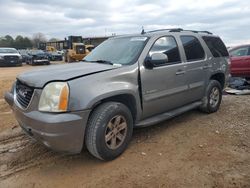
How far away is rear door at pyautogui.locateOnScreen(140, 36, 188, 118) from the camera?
431cm

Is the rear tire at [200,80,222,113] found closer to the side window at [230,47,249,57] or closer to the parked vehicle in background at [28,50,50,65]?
the side window at [230,47,249,57]

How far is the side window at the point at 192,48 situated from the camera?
5.29 meters

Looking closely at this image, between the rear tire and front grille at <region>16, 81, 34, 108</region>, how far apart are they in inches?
145

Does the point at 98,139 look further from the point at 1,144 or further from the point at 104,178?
the point at 1,144

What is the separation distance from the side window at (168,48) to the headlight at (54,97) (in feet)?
5.84

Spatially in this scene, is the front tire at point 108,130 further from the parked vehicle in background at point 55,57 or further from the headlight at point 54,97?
the parked vehicle in background at point 55,57

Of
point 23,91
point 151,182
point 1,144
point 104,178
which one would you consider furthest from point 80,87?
point 1,144

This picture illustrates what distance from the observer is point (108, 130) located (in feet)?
12.3

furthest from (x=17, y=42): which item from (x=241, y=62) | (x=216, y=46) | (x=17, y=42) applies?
(x=216, y=46)

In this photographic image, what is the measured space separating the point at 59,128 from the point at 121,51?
192 centimetres

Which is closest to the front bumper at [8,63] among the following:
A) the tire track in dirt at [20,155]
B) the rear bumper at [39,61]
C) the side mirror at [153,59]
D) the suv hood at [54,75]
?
the rear bumper at [39,61]

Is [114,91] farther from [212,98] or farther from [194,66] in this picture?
[212,98]

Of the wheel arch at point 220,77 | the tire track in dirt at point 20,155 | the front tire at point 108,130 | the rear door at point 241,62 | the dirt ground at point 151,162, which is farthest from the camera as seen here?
the rear door at point 241,62

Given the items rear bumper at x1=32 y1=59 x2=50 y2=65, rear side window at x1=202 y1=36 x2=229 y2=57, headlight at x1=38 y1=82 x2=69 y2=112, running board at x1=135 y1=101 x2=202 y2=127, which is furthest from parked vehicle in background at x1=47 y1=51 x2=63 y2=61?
headlight at x1=38 y1=82 x2=69 y2=112
